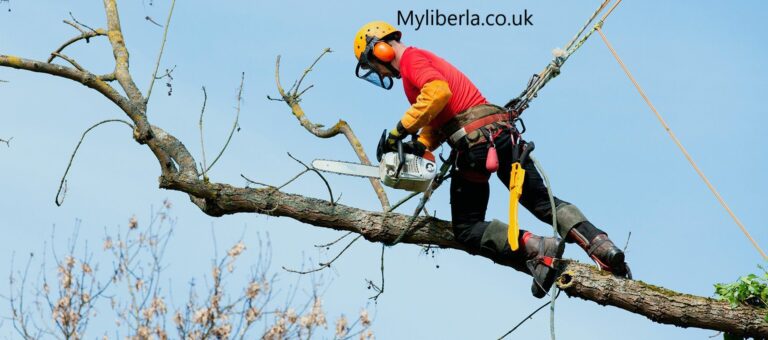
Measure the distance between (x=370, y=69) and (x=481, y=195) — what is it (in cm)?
99

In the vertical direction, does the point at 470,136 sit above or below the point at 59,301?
below

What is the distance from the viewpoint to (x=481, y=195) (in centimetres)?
579

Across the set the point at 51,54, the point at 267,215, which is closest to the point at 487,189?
the point at 267,215

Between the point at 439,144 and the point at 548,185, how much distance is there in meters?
0.71

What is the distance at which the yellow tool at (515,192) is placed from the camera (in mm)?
→ 5426

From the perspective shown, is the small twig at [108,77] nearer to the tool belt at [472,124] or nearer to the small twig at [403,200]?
the small twig at [403,200]

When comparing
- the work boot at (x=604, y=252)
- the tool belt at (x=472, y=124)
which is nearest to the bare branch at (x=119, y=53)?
the tool belt at (x=472, y=124)

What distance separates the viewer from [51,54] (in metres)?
7.27

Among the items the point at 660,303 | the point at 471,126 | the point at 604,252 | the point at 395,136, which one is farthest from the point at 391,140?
the point at 660,303

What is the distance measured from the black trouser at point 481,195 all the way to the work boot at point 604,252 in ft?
0.74

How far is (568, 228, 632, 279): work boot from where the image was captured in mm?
5383

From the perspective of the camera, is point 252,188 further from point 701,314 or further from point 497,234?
point 701,314

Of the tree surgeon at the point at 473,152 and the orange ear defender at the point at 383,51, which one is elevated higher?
the orange ear defender at the point at 383,51

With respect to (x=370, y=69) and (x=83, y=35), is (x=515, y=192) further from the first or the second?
(x=83, y=35)
